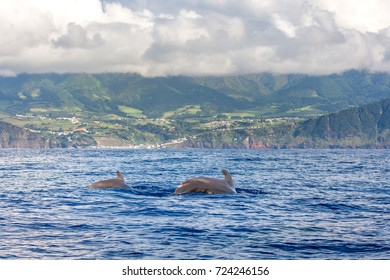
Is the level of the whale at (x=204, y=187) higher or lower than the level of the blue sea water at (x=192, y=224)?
higher

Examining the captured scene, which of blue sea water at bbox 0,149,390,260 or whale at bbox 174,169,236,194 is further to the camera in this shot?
whale at bbox 174,169,236,194

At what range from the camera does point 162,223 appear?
3052 centimetres

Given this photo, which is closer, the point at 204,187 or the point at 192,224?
the point at 192,224

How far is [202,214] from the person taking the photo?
111ft

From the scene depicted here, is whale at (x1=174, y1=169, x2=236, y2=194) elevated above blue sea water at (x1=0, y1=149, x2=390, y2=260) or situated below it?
above

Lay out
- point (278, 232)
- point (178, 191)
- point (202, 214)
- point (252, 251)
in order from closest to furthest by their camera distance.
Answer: point (252, 251) < point (278, 232) < point (202, 214) < point (178, 191)

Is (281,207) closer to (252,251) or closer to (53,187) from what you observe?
(252,251)

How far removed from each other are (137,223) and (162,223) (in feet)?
4.20

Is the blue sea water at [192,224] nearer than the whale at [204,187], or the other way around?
the blue sea water at [192,224]

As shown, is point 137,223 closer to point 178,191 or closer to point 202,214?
point 202,214

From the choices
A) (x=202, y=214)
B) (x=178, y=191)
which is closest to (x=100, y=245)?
(x=202, y=214)

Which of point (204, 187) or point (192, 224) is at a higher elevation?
point (204, 187)
